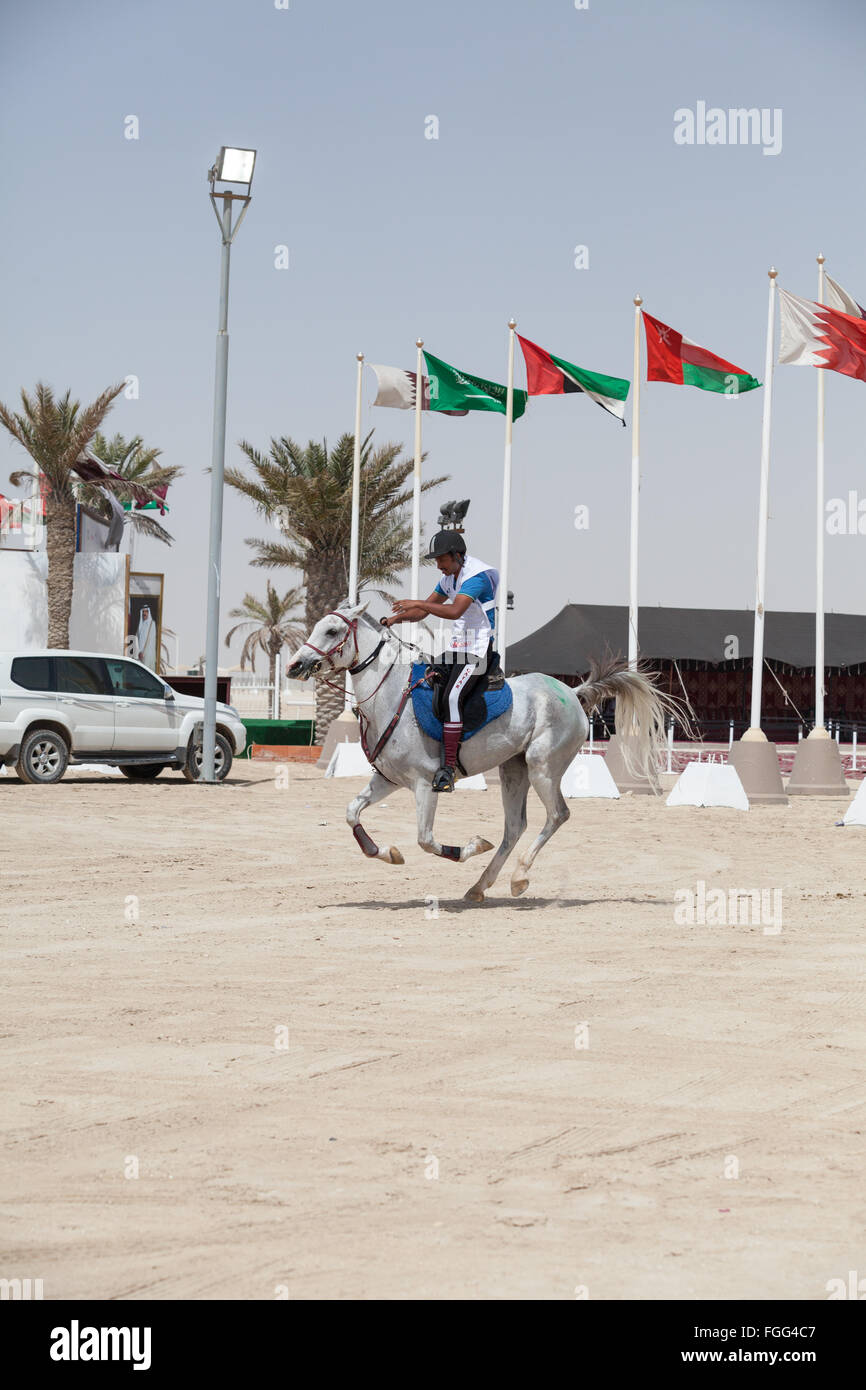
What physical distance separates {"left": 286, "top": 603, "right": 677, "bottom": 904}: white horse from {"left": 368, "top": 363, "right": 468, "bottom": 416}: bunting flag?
20693 millimetres

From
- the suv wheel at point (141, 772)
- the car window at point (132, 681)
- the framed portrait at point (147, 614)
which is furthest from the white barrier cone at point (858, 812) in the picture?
the framed portrait at point (147, 614)

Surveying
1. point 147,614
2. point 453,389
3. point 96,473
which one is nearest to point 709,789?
point 453,389

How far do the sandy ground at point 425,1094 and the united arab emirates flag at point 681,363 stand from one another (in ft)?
55.3

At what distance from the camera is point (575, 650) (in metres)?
55.2

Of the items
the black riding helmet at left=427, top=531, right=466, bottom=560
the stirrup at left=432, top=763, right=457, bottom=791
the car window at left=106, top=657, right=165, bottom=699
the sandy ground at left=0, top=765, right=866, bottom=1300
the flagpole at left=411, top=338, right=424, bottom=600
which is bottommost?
the sandy ground at left=0, top=765, right=866, bottom=1300

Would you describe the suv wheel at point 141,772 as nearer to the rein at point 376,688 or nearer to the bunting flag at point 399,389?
the bunting flag at point 399,389

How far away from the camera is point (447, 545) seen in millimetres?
10688

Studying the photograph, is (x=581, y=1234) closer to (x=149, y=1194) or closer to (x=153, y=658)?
(x=149, y=1194)

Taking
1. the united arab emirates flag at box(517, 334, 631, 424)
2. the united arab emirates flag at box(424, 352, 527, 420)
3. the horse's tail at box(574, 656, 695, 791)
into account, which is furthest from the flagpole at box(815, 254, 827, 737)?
the horse's tail at box(574, 656, 695, 791)

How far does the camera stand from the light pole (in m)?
24.3

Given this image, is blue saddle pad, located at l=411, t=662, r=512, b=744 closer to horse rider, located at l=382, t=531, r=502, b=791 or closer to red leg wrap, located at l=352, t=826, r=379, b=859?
horse rider, located at l=382, t=531, r=502, b=791

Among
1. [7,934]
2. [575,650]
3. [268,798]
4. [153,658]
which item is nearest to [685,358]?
[268,798]

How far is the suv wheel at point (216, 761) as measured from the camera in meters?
24.5

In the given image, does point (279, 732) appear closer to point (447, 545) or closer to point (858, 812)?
point (858, 812)
